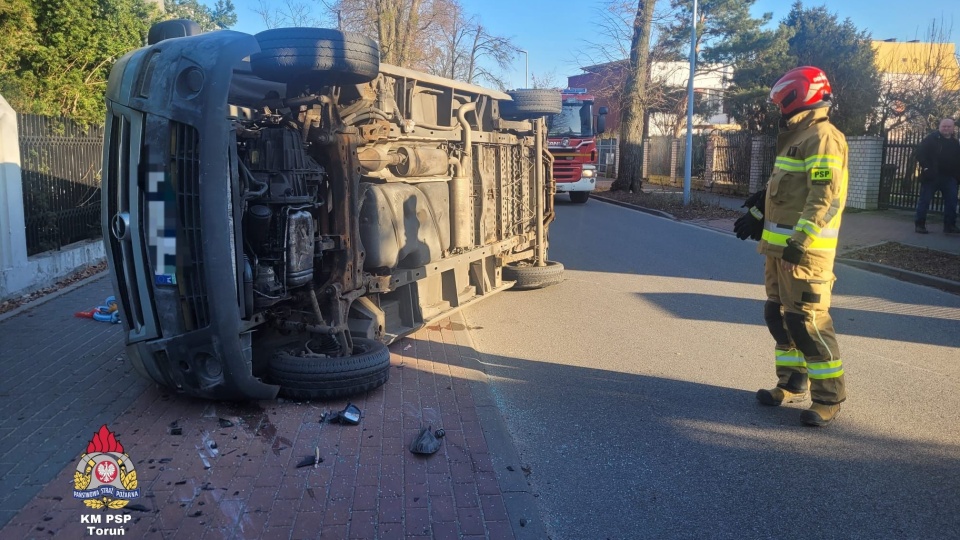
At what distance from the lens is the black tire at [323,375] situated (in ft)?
15.8

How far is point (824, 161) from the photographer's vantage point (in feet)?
15.3

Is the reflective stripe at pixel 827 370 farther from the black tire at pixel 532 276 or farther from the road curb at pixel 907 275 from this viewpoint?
the road curb at pixel 907 275

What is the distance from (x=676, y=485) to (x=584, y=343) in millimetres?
2929

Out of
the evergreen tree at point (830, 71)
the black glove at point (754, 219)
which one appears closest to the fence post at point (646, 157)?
the evergreen tree at point (830, 71)

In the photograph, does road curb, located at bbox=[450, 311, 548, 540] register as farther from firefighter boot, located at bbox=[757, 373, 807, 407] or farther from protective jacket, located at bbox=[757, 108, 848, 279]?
protective jacket, located at bbox=[757, 108, 848, 279]

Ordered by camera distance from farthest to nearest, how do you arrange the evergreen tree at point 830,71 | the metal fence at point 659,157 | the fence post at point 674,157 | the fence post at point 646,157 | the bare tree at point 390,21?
1. the fence post at point 646,157
2. the metal fence at point 659,157
3. the fence post at point 674,157
4. the bare tree at point 390,21
5. the evergreen tree at point 830,71

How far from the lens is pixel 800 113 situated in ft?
16.2

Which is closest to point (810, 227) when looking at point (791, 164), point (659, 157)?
point (791, 164)

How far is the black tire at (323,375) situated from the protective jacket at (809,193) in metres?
2.82

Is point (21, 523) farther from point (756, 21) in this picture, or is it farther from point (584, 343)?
point (756, 21)

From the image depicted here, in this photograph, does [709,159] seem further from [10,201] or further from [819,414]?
[819,414]

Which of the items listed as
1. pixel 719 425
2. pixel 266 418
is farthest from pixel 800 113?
pixel 266 418

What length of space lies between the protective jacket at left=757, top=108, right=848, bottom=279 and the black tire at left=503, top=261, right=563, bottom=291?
13.9 feet

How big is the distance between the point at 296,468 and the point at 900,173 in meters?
17.5
